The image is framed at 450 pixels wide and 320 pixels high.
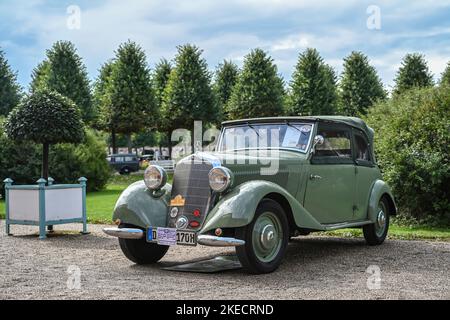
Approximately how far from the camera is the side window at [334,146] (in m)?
8.28

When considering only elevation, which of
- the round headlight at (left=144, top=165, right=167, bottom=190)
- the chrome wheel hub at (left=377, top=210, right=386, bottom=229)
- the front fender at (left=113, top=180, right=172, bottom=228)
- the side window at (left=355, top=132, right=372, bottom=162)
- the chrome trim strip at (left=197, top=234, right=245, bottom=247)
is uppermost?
the side window at (left=355, top=132, right=372, bottom=162)

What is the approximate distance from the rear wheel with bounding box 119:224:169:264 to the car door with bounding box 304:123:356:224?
2059mm

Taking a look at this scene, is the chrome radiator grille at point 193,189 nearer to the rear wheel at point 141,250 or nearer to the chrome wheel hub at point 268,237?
the rear wheel at point 141,250

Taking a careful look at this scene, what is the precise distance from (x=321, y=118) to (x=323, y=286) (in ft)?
9.78

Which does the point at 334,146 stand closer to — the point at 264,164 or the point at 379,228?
the point at 264,164

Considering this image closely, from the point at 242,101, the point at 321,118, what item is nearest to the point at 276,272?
the point at 321,118

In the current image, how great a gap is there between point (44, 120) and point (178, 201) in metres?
5.67

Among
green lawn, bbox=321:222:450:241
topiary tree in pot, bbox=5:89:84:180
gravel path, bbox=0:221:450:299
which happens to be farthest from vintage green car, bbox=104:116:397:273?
topiary tree in pot, bbox=5:89:84:180

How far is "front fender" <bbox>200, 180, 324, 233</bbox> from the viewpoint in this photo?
650cm

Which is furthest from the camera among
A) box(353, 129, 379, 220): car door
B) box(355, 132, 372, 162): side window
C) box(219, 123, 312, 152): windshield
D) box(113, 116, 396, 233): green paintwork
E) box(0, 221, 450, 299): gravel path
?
box(355, 132, 372, 162): side window

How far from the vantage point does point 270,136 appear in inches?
331

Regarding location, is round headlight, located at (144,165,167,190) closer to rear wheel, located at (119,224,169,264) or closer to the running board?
rear wheel, located at (119,224,169,264)

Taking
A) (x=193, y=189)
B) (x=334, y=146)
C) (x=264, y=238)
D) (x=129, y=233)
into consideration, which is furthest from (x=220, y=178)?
(x=334, y=146)

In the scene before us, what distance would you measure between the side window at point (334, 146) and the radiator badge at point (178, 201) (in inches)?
78.2
